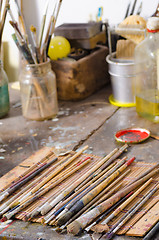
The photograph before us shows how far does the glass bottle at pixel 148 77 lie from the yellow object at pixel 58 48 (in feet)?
1.07

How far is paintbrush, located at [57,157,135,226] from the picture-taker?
87 cm

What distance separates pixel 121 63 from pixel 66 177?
0.59 meters

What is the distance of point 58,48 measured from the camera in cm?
156

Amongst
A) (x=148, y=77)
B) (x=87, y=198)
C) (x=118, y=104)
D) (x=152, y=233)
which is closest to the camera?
(x=152, y=233)

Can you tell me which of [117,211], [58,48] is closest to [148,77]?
[58,48]

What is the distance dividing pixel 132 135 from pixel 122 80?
0.29 m

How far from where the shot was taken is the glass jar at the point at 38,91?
4.66ft

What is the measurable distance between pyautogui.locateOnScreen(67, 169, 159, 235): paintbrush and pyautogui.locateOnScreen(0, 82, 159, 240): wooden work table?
179 mm

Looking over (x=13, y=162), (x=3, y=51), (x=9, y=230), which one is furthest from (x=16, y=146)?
(x=3, y=51)

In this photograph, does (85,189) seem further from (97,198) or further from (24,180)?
(24,180)

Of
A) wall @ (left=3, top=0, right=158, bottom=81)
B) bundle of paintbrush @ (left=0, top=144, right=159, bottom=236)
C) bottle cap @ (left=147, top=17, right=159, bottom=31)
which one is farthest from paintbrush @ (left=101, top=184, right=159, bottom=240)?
wall @ (left=3, top=0, right=158, bottom=81)

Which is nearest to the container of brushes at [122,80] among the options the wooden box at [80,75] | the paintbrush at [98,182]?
the wooden box at [80,75]

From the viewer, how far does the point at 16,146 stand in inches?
49.7

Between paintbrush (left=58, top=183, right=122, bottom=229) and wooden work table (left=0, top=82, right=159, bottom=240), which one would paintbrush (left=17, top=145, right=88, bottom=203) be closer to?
wooden work table (left=0, top=82, right=159, bottom=240)
